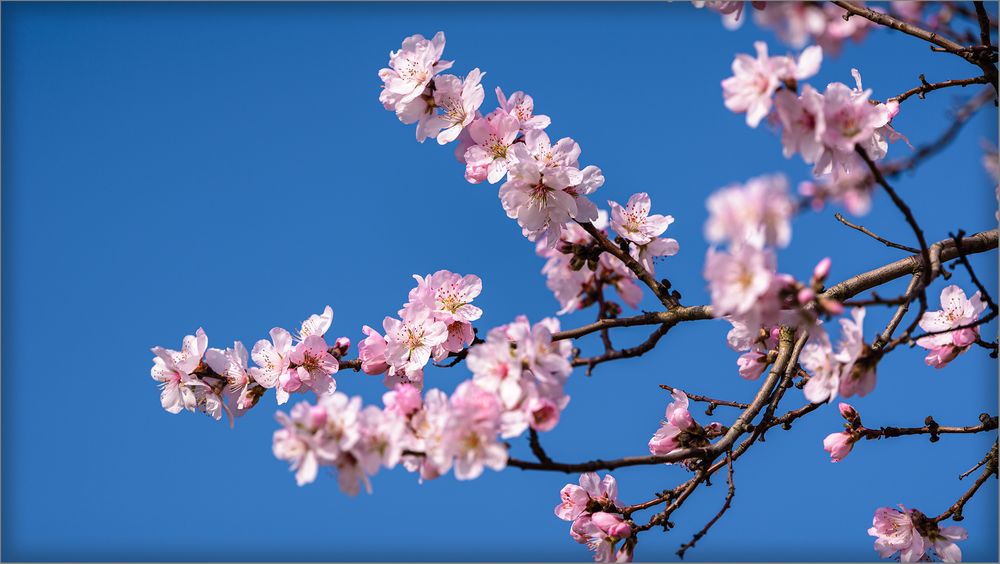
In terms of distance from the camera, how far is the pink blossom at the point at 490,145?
331 cm

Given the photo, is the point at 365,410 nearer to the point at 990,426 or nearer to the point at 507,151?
the point at 507,151

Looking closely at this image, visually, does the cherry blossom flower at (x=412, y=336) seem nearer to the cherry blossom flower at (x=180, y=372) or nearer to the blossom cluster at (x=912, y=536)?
the cherry blossom flower at (x=180, y=372)

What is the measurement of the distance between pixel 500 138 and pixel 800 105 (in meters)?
1.24

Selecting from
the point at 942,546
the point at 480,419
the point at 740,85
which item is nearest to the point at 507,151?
the point at 740,85

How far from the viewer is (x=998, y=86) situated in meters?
2.93

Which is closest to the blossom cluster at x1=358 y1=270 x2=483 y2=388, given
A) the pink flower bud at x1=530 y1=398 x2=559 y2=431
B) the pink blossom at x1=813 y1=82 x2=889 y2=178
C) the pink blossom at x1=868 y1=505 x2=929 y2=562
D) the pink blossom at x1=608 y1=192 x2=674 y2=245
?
the pink blossom at x1=608 y1=192 x2=674 y2=245

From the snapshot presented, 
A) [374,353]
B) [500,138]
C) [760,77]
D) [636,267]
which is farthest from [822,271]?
[374,353]

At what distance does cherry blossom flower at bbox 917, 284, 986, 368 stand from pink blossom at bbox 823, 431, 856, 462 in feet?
1.41

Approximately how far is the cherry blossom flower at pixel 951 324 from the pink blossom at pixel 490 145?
1647 millimetres

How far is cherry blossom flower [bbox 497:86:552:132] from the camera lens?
10.9ft

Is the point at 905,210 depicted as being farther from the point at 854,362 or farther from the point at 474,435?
the point at 474,435

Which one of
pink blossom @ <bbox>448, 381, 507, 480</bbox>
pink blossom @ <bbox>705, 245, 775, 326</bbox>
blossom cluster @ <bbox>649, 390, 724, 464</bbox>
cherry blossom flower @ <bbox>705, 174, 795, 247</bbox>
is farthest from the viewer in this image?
blossom cluster @ <bbox>649, 390, 724, 464</bbox>

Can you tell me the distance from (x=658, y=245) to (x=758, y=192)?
158 cm

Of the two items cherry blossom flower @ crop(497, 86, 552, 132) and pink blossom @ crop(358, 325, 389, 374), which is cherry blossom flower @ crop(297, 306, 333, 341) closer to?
pink blossom @ crop(358, 325, 389, 374)
